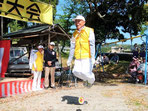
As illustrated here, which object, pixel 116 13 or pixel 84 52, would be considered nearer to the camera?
pixel 84 52

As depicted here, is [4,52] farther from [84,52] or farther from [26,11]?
[84,52]

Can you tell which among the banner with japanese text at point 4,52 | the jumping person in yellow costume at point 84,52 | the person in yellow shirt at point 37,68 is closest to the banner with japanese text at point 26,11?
the banner with japanese text at point 4,52

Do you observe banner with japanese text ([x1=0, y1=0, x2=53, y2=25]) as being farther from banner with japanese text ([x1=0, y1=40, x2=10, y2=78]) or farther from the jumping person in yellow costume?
the jumping person in yellow costume

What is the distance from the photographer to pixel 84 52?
437cm

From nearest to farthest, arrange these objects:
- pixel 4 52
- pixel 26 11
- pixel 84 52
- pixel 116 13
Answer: pixel 84 52
pixel 4 52
pixel 26 11
pixel 116 13

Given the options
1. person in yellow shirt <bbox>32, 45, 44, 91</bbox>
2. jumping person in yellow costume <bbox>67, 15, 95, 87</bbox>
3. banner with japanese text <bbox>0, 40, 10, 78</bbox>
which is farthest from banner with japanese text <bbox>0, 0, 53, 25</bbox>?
jumping person in yellow costume <bbox>67, 15, 95, 87</bbox>

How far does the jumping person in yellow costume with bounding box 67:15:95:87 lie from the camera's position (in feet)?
14.0

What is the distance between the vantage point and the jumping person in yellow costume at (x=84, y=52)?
428 cm

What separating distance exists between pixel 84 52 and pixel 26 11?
4386mm

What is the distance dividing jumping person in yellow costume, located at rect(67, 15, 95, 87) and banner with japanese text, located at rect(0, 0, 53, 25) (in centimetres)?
375

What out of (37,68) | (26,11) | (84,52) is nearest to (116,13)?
(26,11)

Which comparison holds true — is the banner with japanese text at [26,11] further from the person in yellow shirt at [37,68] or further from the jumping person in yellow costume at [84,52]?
the jumping person in yellow costume at [84,52]

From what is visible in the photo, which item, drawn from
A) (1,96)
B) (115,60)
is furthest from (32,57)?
(115,60)

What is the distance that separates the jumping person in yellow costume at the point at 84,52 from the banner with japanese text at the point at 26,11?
375cm
